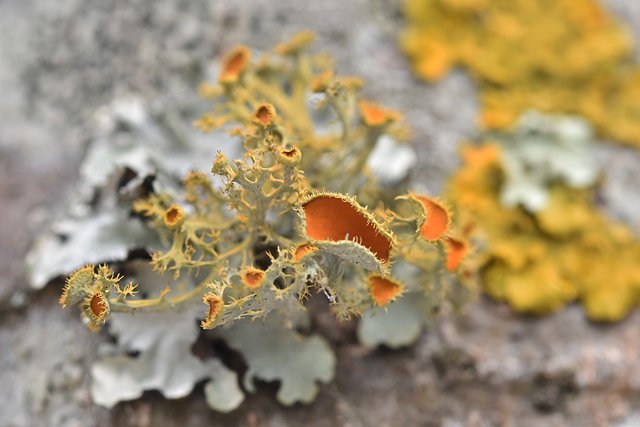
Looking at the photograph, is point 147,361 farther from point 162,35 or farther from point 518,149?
point 518,149

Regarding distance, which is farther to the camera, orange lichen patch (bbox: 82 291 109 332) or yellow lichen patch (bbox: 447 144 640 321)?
yellow lichen patch (bbox: 447 144 640 321)

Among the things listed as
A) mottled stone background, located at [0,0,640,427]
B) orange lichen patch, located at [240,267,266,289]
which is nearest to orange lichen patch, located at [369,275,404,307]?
orange lichen patch, located at [240,267,266,289]

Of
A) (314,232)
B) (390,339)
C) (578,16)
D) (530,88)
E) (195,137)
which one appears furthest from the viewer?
(578,16)

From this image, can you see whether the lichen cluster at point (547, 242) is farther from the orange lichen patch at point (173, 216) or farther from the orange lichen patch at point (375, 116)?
the orange lichen patch at point (173, 216)

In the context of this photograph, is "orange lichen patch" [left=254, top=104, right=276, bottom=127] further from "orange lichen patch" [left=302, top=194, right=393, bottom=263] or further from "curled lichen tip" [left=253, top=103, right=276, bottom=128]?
"orange lichen patch" [left=302, top=194, right=393, bottom=263]

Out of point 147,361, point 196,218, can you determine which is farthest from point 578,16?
point 147,361

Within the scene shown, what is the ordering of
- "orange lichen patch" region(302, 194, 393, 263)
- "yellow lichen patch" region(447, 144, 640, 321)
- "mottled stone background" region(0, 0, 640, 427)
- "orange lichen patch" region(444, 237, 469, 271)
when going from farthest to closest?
"yellow lichen patch" region(447, 144, 640, 321), "mottled stone background" region(0, 0, 640, 427), "orange lichen patch" region(444, 237, 469, 271), "orange lichen patch" region(302, 194, 393, 263)

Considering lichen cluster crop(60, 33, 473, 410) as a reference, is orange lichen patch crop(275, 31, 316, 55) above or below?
above
